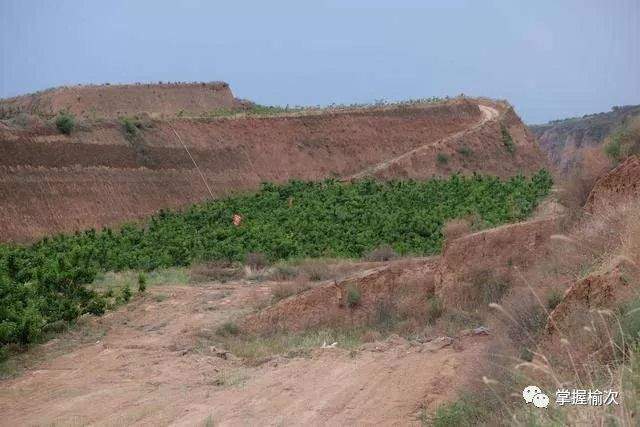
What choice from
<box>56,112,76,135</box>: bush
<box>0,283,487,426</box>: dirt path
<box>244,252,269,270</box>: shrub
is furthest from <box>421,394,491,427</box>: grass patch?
<box>56,112,76,135</box>: bush

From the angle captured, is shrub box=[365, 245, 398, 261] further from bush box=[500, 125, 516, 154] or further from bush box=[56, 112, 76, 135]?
bush box=[500, 125, 516, 154]

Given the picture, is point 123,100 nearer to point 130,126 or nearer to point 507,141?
point 130,126

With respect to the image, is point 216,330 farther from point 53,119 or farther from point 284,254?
point 53,119

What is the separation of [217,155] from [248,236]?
1504cm

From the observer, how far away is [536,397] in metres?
4.54

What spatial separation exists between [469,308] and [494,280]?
64 centimetres

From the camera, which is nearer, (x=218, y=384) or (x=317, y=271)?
(x=218, y=384)

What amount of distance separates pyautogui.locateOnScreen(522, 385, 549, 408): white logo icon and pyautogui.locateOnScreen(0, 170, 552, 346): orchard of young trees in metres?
9.50

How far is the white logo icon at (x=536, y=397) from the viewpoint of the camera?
4.46 metres

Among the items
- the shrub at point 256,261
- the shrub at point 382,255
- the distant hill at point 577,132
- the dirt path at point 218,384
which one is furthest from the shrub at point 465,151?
the dirt path at point 218,384

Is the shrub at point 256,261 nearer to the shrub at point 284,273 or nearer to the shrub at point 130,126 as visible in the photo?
the shrub at point 284,273

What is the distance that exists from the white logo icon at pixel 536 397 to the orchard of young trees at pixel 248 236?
31.2 ft

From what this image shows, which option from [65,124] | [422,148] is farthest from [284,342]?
[422,148]

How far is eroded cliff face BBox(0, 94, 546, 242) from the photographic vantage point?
1142 inches
